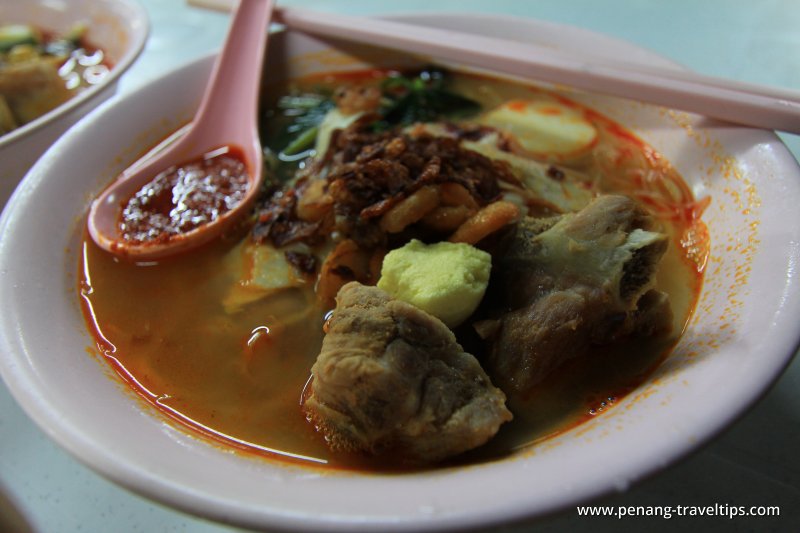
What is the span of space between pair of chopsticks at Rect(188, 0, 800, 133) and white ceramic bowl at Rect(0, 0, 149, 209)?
2.19 feet

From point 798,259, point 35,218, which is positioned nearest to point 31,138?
point 35,218

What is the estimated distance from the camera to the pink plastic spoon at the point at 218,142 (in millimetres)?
1749

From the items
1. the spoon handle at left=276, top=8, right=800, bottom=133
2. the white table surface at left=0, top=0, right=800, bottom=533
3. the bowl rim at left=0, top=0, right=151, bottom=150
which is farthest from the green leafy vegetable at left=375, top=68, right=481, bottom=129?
the white table surface at left=0, top=0, right=800, bottom=533

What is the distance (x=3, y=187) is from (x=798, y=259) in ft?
7.13

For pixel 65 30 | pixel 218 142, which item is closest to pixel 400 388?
pixel 218 142

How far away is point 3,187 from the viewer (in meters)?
1.91

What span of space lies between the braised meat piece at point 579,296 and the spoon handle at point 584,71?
1.63 feet

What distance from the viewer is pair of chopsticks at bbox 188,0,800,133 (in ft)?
5.11

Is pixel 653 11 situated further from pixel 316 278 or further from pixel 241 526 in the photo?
pixel 241 526

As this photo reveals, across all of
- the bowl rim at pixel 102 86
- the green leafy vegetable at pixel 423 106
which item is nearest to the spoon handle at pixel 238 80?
the bowl rim at pixel 102 86

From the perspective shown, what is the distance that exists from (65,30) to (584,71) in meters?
2.56

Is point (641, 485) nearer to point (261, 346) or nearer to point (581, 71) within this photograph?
point (261, 346)

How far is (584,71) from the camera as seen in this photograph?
1808 millimetres

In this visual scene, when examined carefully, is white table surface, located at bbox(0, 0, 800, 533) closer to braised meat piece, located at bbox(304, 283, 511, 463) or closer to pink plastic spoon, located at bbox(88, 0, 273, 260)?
braised meat piece, located at bbox(304, 283, 511, 463)
